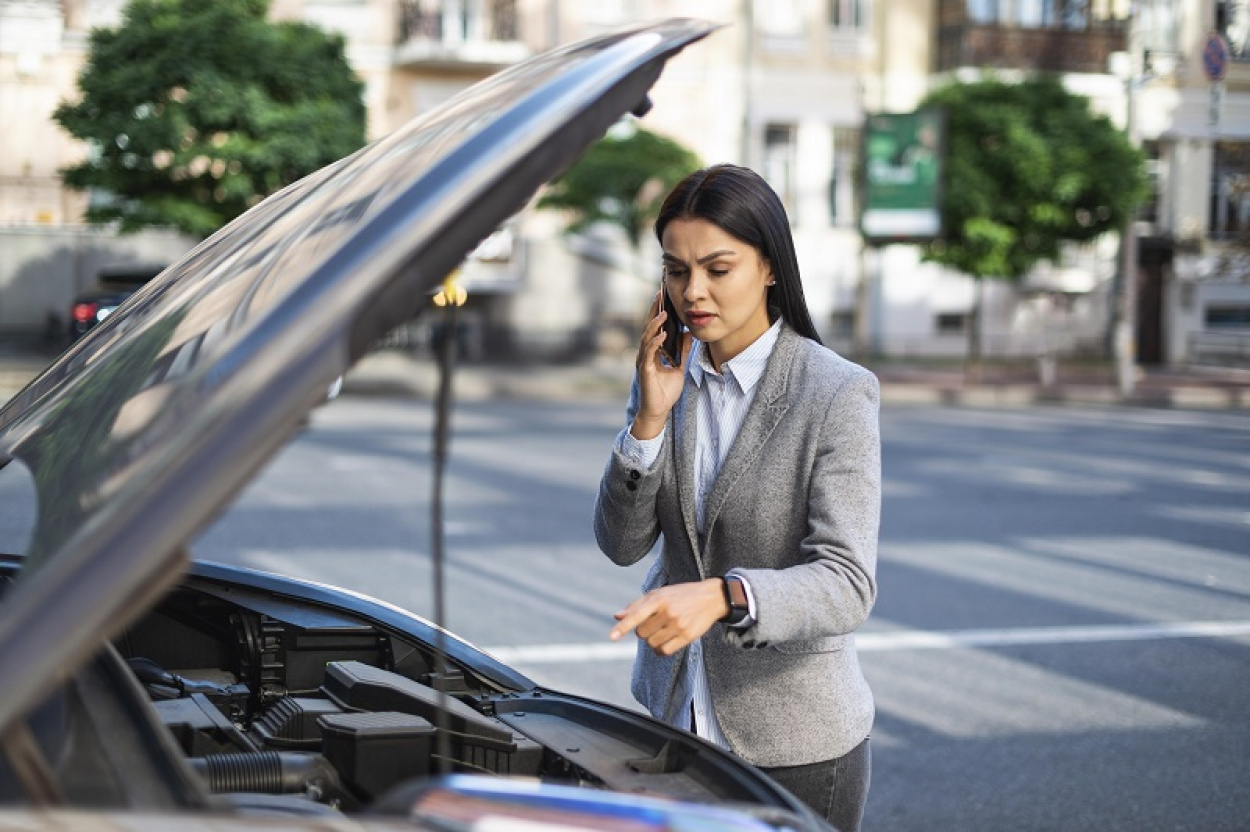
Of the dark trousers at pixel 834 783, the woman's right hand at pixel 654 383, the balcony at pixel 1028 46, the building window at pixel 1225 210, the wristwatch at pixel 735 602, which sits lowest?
the dark trousers at pixel 834 783

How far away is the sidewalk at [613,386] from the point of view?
23.8m

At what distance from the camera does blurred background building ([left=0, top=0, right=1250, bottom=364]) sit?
27.1m

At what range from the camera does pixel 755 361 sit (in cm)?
246

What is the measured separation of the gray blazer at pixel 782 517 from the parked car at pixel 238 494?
0.28 meters

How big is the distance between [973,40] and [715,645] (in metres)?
32.5

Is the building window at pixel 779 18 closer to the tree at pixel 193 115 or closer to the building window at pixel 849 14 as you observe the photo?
the building window at pixel 849 14

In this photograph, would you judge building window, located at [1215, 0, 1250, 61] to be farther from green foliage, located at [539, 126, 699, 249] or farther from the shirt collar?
the shirt collar

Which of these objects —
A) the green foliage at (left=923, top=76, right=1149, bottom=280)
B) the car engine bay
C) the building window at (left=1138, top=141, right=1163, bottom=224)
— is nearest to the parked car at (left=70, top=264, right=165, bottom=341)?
the car engine bay

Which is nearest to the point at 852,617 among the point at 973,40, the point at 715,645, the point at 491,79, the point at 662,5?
the point at 715,645

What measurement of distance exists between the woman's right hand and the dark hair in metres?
0.15

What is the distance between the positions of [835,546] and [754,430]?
27cm

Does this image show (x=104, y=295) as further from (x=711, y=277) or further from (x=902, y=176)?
(x=711, y=277)

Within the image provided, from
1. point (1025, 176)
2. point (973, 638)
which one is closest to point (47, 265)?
point (1025, 176)

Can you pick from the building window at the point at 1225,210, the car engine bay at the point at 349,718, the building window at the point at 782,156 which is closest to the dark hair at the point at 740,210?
the car engine bay at the point at 349,718
